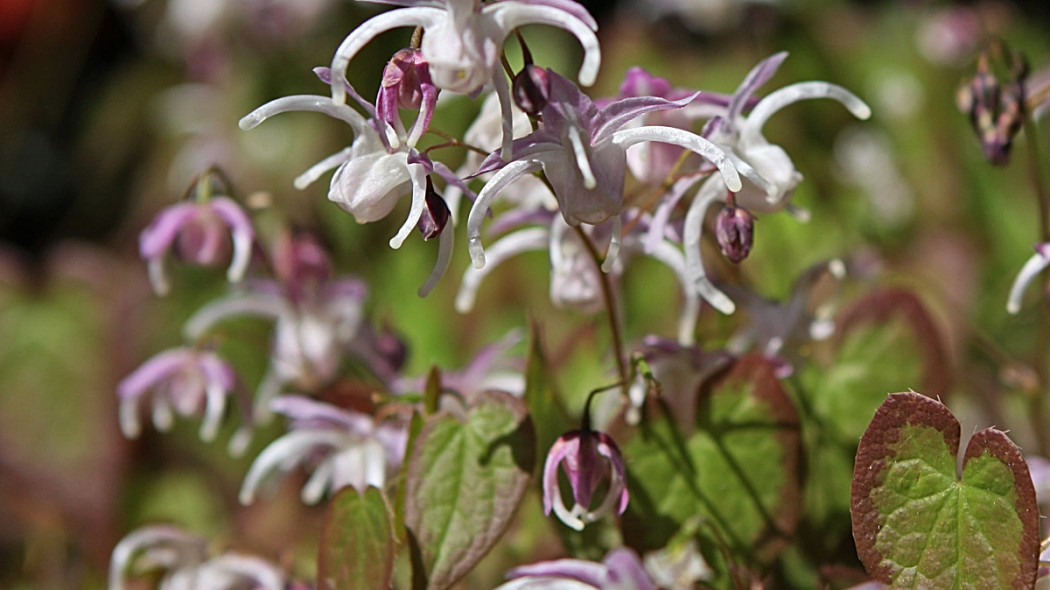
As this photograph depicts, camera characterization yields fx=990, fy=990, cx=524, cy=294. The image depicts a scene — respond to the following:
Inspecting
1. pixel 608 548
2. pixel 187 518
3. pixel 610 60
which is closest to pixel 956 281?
pixel 610 60

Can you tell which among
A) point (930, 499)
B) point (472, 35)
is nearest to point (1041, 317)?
point (930, 499)

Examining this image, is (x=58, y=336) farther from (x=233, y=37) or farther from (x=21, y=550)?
(x=233, y=37)

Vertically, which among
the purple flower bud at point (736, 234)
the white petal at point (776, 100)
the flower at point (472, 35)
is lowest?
the purple flower bud at point (736, 234)

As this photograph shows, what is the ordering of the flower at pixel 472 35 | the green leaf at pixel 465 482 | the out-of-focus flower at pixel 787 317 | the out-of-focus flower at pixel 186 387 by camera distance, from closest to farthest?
1. the flower at pixel 472 35
2. the green leaf at pixel 465 482
3. the out-of-focus flower at pixel 787 317
4. the out-of-focus flower at pixel 186 387

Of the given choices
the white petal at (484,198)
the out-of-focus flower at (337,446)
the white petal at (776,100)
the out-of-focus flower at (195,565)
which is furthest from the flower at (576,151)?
the out-of-focus flower at (195,565)

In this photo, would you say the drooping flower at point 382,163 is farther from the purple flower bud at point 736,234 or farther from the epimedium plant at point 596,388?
the purple flower bud at point 736,234

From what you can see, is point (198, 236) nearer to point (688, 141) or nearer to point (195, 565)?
point (195, 565)

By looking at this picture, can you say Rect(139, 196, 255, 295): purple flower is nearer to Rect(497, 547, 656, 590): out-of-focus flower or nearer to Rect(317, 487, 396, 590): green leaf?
Rect(317, 487, 396, 590): green leaf
